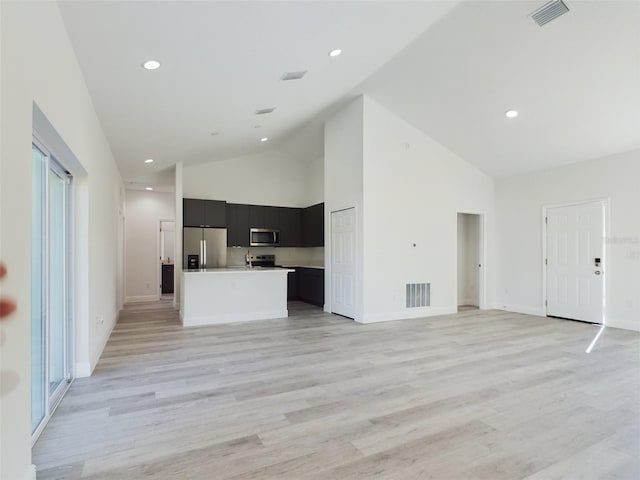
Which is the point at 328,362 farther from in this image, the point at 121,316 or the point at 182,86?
the point at 121,316

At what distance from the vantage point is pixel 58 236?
10.3ft

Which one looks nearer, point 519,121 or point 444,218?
point 519,121

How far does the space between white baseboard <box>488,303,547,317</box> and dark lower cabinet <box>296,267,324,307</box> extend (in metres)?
3.57

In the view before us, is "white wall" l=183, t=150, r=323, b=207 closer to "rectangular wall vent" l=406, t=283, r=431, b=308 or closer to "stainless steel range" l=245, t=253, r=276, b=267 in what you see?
"stainless steel range" l=245, t=253, r=276, b=267

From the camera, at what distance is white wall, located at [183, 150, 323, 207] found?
27.0 ft

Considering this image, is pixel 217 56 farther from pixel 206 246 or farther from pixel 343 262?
pixel 206 246

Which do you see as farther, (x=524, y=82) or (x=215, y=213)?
(x=215, y=213)

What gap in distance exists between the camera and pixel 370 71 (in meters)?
4.91

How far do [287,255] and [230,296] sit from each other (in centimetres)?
338

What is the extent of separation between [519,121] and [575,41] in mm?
1684

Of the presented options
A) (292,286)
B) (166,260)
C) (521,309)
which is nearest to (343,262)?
(292,286)

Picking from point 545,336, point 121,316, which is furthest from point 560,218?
point 121,316

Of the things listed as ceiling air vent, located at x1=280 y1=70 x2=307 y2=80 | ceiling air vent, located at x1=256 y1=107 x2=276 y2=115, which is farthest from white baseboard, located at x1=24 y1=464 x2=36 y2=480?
ceiling air vent, located at x1=256 y1=107 x2=276 y2=115

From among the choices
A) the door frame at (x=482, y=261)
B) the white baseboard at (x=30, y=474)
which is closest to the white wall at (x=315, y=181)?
the door frame at (x=482, y=261)
